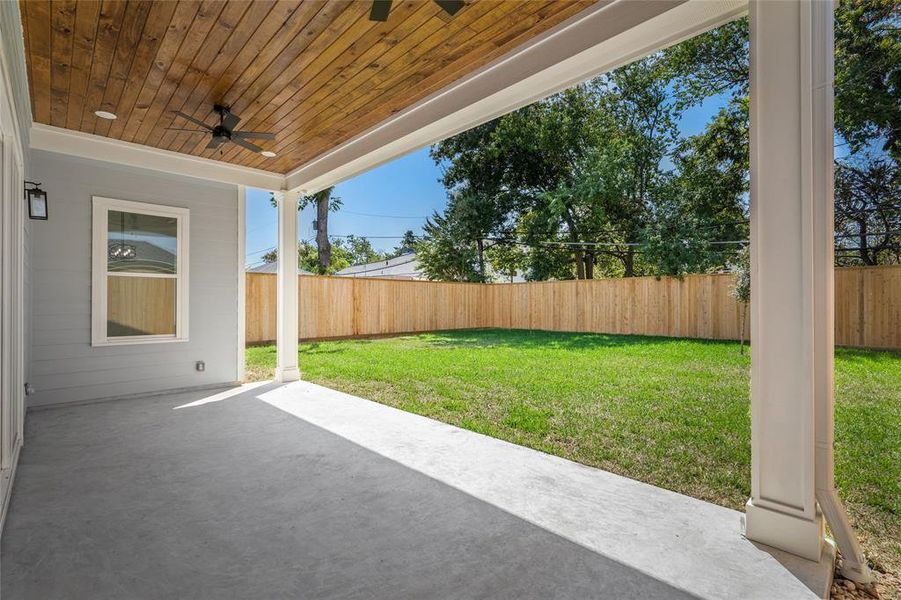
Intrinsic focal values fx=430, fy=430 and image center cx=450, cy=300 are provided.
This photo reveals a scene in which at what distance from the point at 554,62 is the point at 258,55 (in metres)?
1.81

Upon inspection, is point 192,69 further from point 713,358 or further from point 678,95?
point 678,95

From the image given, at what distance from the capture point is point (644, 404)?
13.1 feet

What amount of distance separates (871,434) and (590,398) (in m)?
1.99

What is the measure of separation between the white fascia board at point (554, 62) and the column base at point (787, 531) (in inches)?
85.8

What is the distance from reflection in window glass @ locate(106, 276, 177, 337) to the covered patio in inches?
1.2

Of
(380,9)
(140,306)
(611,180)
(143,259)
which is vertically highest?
(611,180)

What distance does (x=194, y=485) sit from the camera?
2379mm

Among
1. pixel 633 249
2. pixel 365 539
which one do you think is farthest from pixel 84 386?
pixel 633 249

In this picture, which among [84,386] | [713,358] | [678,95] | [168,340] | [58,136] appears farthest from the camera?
[678,95]

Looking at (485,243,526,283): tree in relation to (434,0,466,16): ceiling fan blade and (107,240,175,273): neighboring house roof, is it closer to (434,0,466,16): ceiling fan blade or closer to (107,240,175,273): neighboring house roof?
(107,240,175,273): neighboring house roof

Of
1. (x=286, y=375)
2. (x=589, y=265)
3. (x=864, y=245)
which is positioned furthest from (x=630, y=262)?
(x=864, y=245)

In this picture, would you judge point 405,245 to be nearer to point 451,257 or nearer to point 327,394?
point 451,257

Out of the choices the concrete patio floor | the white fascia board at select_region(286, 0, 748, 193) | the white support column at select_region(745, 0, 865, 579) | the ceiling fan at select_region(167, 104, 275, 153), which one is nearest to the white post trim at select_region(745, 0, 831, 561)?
the white support column at select_region(745, 0, 865, 579)

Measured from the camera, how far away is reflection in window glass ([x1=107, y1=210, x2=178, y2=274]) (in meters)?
4.31
